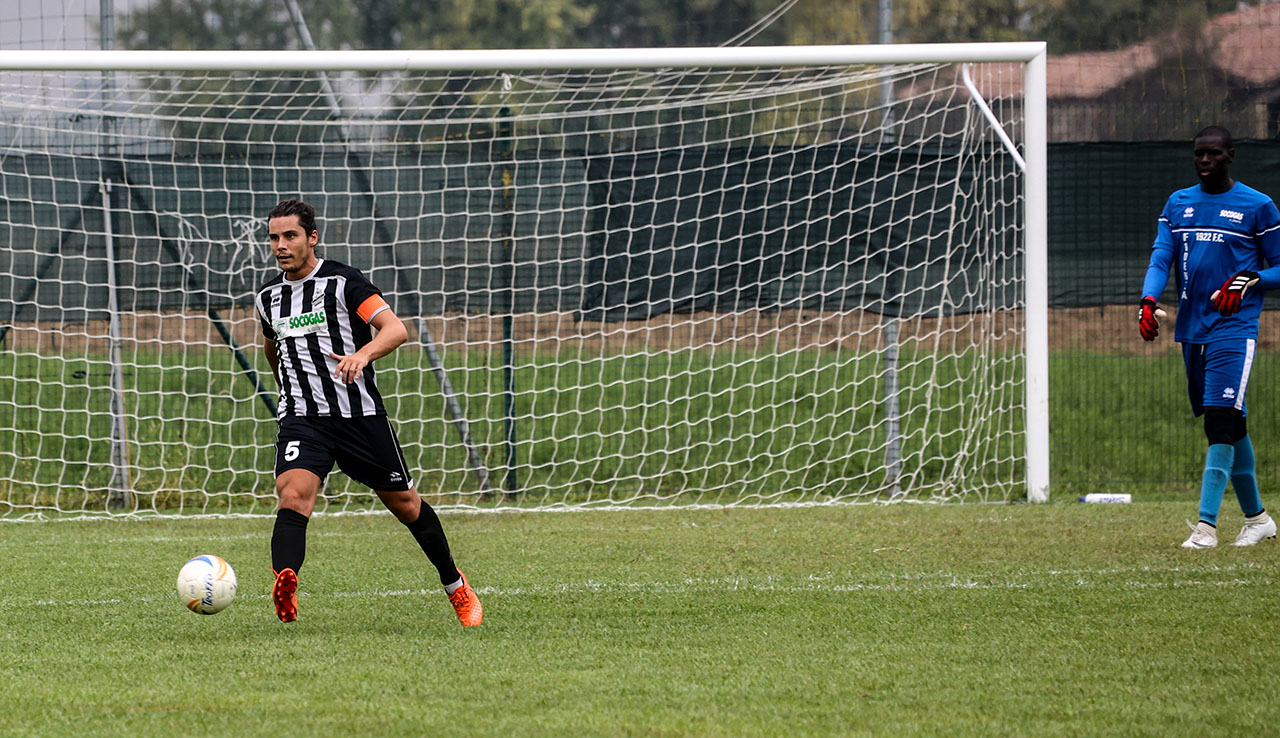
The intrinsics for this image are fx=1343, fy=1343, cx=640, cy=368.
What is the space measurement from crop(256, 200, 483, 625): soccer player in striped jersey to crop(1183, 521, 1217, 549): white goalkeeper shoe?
145 inches

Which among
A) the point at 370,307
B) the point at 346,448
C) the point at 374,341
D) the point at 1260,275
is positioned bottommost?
the point at 346,448

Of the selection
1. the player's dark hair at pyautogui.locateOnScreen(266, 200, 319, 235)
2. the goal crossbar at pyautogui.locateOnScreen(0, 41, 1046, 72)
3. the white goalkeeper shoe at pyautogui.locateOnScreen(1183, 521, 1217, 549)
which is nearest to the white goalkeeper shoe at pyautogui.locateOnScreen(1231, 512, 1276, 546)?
the white goalkeeper shoe at pyautogui.locateOnScreen(1183, 521, 1217, 549)

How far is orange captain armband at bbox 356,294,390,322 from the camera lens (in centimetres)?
504

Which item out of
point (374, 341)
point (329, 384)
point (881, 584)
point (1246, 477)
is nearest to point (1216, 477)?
point (1246, 477)

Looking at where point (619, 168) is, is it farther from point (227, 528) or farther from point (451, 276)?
point (227, 528)

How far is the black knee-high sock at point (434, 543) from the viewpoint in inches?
201

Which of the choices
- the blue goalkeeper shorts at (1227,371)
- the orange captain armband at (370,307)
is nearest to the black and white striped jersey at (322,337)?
the orange captain armband at (370,307)

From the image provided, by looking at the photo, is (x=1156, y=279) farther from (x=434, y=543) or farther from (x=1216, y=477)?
(x=434, y=543)

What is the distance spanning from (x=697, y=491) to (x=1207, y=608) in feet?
16.9

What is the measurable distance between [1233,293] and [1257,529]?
4.16 feet

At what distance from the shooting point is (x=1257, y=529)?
675 cm

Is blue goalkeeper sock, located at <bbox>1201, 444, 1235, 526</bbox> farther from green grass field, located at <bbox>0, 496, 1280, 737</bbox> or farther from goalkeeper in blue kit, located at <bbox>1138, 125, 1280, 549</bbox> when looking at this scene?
green grass field, located at <bbox>0, 496, 1280, 737</bbox>

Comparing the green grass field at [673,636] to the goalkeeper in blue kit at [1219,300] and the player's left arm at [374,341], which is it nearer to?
the goalkeeper in blue kit at [1219,300]

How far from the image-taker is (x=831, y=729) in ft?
11.5
